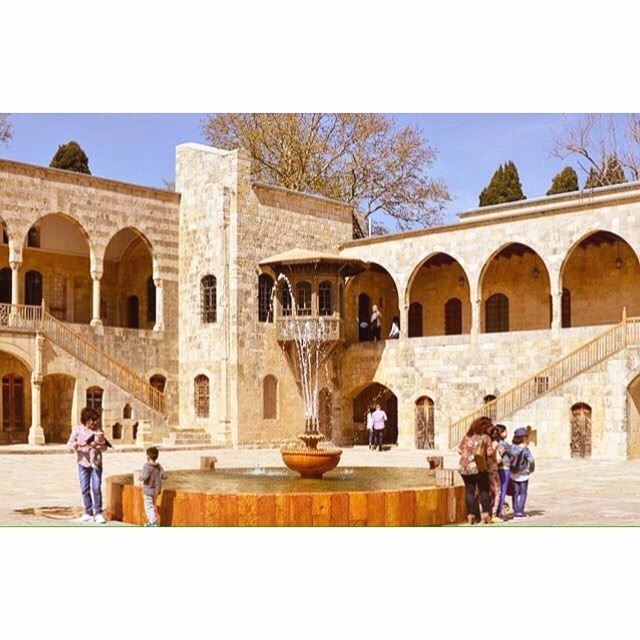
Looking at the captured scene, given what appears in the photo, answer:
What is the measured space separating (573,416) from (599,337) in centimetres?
178

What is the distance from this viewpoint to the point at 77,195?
26016 millimetres

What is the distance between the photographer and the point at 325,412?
29219 millimetres

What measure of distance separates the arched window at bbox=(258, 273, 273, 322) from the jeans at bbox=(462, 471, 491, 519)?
1626 centimetres

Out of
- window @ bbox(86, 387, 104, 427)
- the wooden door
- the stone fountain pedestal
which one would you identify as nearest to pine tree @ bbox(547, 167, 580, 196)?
window @ bbox(86, 387, 104, 427)

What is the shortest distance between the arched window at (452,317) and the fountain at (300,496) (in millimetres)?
13300

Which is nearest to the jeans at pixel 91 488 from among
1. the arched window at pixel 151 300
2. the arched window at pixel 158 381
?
the arched window at pixel 158 381

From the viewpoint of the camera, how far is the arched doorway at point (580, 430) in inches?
880

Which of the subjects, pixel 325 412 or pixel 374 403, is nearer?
pixel 325 412

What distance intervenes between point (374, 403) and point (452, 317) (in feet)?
10.9

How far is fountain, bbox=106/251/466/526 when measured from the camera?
1141 centimetres

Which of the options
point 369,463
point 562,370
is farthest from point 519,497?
point 562,370

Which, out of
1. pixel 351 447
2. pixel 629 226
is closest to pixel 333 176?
pixel 351 447

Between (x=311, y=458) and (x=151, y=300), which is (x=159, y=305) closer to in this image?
(x=151, y=300)
